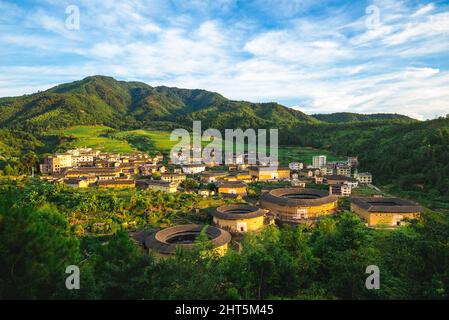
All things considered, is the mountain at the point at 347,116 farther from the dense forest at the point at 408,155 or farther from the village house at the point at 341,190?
the village house at the point at 341,190

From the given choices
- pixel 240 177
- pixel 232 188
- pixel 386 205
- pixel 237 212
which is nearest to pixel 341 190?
pixel 386 205

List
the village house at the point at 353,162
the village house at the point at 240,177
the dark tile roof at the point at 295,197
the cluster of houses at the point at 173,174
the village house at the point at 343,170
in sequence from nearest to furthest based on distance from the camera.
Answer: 1. the dark tile roof at the point at 295,197
2. the cluster of houses at the point at 173,174
3. the village house at the point at 240,177
4. the village house at the point at 343,170
5. the village house at the point at 353,162

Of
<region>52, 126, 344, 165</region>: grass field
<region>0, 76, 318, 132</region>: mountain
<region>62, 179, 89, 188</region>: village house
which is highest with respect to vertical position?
<region>0, 76, 318, 132</region>: mountain

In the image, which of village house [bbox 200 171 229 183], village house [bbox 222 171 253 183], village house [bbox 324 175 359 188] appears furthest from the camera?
village house [bbox 222 171 253 183]

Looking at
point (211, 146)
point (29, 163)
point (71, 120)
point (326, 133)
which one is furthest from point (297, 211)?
point (71, 120)

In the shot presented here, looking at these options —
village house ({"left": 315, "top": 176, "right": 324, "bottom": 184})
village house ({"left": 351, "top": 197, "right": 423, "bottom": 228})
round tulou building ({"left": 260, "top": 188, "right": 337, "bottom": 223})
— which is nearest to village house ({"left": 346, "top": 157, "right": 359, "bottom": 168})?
village house ({"left": 315, "top": 176, "right": 324, "bottom": 184})

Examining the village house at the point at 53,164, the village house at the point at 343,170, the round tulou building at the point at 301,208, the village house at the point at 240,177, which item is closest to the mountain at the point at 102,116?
the village house at the point at 53,164

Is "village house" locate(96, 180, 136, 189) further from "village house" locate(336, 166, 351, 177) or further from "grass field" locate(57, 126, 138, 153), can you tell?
"village house" locate(336, 166, 351, 177)
